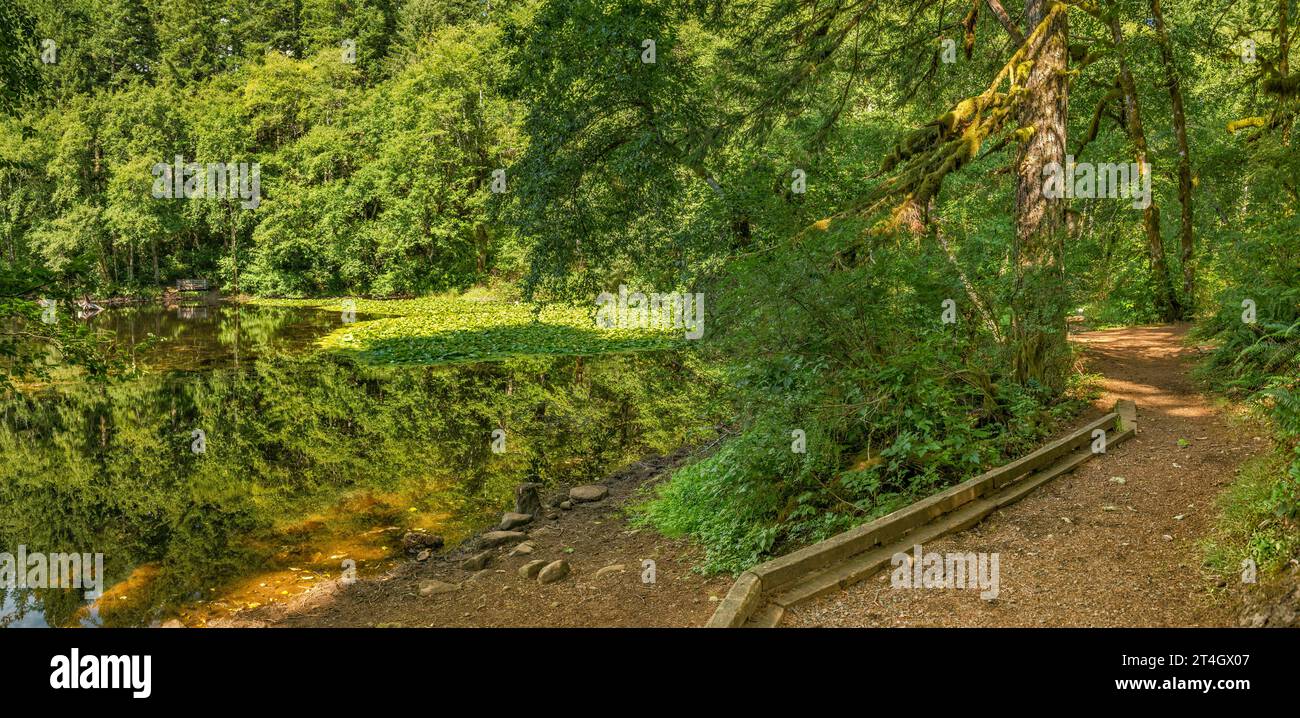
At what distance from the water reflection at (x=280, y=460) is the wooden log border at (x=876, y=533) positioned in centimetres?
620

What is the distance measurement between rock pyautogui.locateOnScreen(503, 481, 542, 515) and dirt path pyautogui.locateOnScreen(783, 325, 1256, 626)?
253 inches

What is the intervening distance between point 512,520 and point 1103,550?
7294 millimetres

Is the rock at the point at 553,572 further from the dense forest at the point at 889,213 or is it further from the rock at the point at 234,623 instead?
the rock at the point at 234,623

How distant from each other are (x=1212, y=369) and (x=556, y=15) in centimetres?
1202

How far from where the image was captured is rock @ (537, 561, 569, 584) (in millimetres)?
8516

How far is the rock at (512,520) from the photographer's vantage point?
1074 centimetres

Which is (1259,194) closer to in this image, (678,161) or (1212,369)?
(1212,369)

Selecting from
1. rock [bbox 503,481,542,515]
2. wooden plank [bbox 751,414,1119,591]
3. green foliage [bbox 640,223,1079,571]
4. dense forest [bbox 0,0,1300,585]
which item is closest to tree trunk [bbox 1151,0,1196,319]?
dense forest [bbox 0,0,1300,585]

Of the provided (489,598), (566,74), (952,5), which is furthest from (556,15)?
(489,598)

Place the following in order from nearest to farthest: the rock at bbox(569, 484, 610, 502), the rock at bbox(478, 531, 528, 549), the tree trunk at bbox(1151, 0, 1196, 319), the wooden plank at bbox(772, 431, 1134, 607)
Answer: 1. the wooden plank at bbox(772, 431, 1134, 607)
2. the rock at bbox(478, 531, 528, 549)
3. the rock at bbox(569, 484, 610, 502)
4. the tree trunk at bbox(1151, 0, 1196, 319)

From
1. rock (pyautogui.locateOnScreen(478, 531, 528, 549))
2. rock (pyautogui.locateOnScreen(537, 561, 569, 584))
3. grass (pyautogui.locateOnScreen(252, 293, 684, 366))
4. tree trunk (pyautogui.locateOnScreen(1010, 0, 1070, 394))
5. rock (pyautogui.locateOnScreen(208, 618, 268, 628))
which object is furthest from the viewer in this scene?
grass (pyautogui.locateOnScreen(252, 293, 684, 366))

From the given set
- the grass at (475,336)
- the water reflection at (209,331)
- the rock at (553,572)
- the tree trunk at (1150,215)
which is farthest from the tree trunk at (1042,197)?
the water reflection at (209,331)

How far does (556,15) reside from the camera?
14312 millimetres

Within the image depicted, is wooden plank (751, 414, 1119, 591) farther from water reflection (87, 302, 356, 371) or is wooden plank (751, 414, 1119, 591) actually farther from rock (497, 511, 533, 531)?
water reflection (87, 302, 356, 371)
